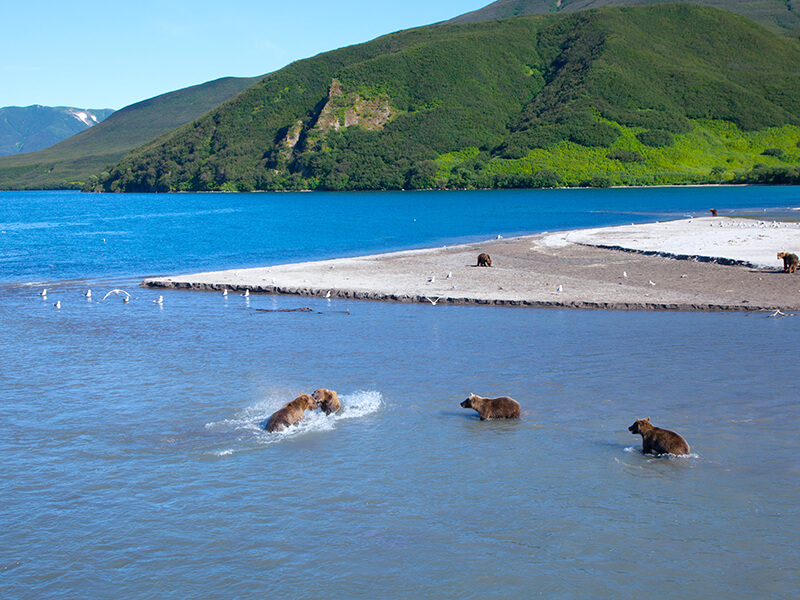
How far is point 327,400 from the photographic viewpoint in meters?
14.8

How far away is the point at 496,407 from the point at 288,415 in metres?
3.86

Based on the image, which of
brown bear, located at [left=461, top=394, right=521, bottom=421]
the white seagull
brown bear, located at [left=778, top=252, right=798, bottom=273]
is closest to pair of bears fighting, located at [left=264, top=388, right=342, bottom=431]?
brown bear, located at [left=461, top=394, right=521, bottom=421]

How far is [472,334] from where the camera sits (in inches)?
885

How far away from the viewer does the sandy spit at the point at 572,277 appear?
27.0 meters

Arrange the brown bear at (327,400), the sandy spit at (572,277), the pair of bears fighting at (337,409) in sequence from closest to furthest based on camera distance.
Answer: the pair of bears fighting at (337,409) < the brown bear at (327,400) < the sandy spit at (572,277)

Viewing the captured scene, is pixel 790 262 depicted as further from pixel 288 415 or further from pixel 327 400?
pixel 288 415

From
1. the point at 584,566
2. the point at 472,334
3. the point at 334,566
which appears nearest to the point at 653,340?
the point at 472,334

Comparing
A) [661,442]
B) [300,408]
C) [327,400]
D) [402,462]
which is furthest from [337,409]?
[661,442]

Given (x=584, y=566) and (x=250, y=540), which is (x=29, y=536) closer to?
(x=250, y=540)

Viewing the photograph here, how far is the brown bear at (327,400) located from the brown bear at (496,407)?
262cm

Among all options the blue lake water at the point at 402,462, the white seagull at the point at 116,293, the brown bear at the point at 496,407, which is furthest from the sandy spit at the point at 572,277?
the brown bear at the point at 496,407

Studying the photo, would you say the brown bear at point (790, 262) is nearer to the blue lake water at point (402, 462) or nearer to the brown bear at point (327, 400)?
the blue lake water at point (402, 462)

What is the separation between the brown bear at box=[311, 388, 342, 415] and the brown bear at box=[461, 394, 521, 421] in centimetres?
262

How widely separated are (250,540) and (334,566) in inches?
52.3
